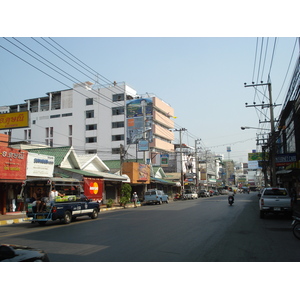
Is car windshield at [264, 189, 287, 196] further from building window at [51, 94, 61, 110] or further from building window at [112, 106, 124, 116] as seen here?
building window at [51, 94, 61, 110]

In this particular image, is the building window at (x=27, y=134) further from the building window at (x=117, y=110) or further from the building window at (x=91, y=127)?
the building window at (x=117, y=110)

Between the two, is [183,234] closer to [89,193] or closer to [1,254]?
[1,254]

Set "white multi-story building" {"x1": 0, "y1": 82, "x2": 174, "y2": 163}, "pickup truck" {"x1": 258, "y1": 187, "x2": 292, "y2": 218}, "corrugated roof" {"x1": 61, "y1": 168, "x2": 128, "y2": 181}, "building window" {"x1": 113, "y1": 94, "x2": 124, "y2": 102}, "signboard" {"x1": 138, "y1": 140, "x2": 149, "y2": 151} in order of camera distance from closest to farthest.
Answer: "pickup truck" {"x1": 258, "y1": 187, "x2": 292, "y2": 218} < "corrugated roof" {"x1": 61, "y1": 168, "x2": 128, "y2": 181} < "signboard" {"x1": 138, "y1": 140, "x2": 149, "y2": 151} < "white multi-story building" {"x1": 0, "y1": 82, "x2": 174, "y2": 163} < "building window" {"x1": 113, "y1": 94, "x2": 124, "y2": 102}

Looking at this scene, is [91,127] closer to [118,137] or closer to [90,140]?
[90,140]

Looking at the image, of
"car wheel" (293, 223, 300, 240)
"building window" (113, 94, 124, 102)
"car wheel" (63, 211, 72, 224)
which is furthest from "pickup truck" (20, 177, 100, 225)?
"building window" (113, 94, 124, 102)

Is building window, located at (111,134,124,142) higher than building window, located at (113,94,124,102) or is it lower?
lower

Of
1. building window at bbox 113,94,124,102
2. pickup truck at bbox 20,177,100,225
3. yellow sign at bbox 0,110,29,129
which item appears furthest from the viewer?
building window at bbox 113,94,124,102

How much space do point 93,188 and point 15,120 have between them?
1205 cm

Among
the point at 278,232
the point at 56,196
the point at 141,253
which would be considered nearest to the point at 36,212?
the point at 56,196

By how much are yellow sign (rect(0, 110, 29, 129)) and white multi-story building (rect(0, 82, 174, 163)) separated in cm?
4361

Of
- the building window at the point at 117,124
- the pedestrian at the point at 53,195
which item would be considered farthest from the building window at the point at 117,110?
the pedestrian at the point at 53,195

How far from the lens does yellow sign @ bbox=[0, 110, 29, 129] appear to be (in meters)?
22.3

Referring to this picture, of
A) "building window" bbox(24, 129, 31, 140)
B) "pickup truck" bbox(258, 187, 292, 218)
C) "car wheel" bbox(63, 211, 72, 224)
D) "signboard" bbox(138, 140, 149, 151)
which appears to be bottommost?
"car wheel" bbox(63, 211, 72, 224)

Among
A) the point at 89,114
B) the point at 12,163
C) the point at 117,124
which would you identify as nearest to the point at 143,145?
the point at 117,124
